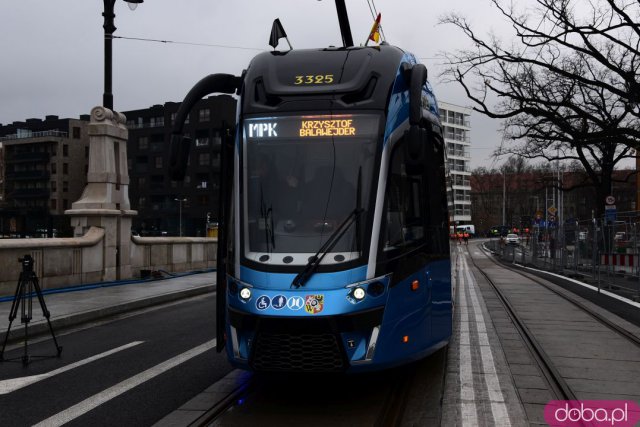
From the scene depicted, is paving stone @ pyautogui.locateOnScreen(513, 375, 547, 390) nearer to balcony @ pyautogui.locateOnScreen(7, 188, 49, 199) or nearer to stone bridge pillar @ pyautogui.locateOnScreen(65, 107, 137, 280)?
stone bridge pillar @ pyautogui.locateOnScreen(65, 107, 137, 280)

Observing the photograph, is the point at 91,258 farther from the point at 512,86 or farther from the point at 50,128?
the point at 50,128

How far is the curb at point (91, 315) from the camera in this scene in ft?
29.5

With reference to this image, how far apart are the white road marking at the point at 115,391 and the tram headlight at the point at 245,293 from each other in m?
1.78

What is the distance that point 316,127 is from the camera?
18.6 ft

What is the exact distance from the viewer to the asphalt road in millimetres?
5344

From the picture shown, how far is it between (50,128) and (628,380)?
118 meters

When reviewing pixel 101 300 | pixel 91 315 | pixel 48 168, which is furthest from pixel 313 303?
pixel 48 168

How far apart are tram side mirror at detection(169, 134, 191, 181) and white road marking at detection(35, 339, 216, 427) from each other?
2.23m

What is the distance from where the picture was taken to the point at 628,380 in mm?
6418

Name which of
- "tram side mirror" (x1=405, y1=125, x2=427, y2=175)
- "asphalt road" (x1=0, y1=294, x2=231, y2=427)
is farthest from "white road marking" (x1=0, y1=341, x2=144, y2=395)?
"tram side mirror" (x1=405, y1=125, x2=427, y2=175)

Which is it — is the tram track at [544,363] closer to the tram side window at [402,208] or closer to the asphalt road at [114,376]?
the tram side window at [402,208]

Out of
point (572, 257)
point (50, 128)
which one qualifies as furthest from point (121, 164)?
point (50, 128)

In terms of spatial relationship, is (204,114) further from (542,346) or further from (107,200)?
(542,346)

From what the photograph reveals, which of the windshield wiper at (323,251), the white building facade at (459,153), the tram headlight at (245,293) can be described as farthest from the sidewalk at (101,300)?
the white building facade at (459,153)
